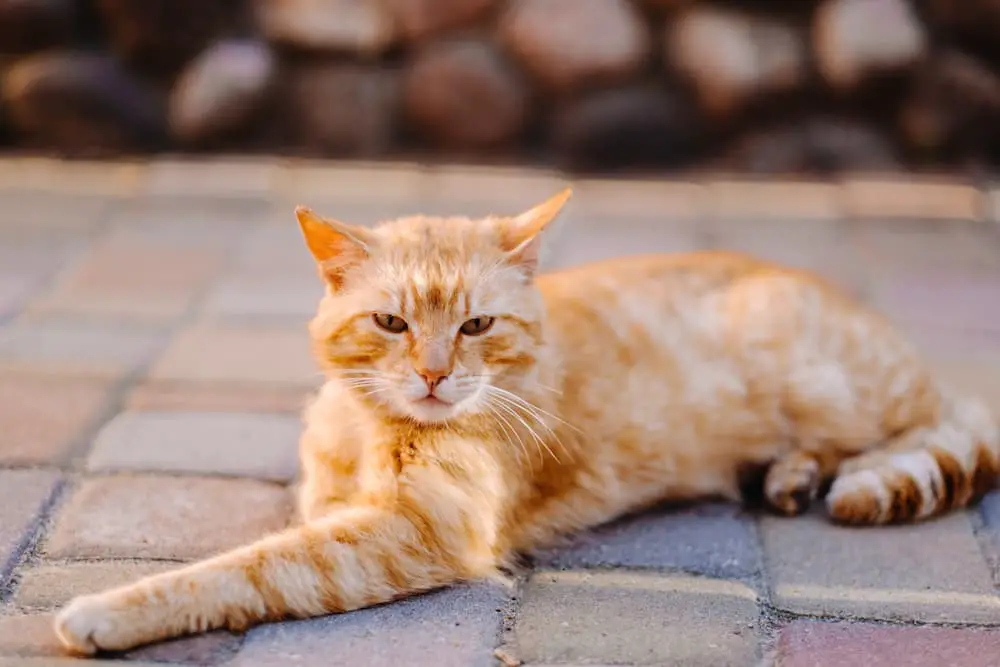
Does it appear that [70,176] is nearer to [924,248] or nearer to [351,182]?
[351,182]

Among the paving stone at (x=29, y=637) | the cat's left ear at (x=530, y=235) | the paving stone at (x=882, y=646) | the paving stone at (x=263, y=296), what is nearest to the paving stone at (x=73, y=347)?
the paving stone at (x=263, y=296)

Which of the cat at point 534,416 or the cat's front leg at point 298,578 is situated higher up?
the cat at point 534,416

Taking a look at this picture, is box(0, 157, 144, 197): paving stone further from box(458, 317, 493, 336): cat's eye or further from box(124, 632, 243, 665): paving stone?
box(124, 632, 243, 665): paving stone

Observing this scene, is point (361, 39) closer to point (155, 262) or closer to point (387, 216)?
point (387, 216)

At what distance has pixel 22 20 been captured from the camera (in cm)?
468

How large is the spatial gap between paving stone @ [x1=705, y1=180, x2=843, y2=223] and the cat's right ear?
2.37 metres

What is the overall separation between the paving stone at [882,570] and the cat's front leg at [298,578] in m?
0.59

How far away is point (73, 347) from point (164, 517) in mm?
1000

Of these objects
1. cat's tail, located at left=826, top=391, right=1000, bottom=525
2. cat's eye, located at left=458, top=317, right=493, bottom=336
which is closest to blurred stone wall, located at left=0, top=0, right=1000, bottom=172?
cat's tail, located at left=826, top=391, right=1000, bottom=525

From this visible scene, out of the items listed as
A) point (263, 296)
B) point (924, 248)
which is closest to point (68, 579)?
point (263, 296)

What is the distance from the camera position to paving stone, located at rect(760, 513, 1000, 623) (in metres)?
2.05

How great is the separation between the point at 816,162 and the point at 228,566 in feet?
11.2

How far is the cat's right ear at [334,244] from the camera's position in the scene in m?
2.04

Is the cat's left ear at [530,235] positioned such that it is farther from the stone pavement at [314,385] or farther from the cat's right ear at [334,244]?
the stone pavement at [314,385]
